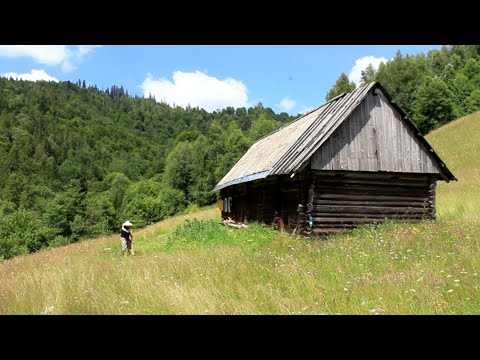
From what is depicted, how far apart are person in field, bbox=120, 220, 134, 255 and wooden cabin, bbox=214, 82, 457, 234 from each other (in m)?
5.63

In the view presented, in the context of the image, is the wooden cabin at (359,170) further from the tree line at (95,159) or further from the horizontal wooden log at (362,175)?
the tree line at (95,159)

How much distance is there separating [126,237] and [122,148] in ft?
361

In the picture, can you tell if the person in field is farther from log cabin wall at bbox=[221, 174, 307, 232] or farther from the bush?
the bush

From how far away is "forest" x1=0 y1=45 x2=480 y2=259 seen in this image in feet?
188

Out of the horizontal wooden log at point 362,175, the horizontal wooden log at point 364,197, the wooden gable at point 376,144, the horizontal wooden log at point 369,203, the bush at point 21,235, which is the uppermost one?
the wooden gable at point 376,144

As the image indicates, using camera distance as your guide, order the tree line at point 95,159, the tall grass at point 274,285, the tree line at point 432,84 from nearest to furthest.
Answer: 1. the tall grass at point 274,285
2. the tree line at point 432,84
3. the tree line at point 95,159

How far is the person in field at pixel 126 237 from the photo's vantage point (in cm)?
1403

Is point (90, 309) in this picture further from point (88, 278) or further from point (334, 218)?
point (334, 218)

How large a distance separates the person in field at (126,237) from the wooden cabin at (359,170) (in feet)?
18.5

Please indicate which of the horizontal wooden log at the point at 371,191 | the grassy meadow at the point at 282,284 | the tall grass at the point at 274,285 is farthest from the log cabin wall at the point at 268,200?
the tall grass at the point at 274,285
